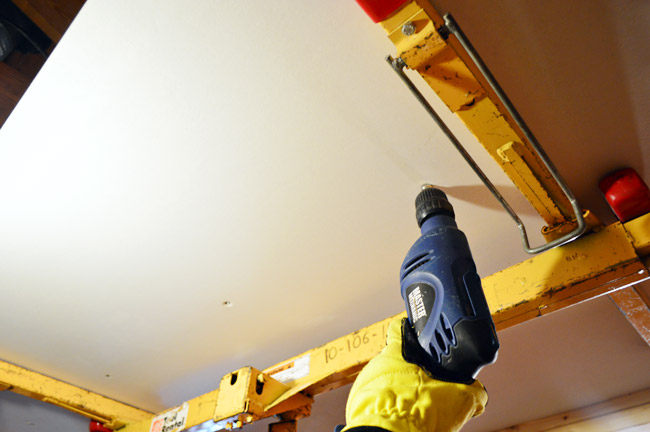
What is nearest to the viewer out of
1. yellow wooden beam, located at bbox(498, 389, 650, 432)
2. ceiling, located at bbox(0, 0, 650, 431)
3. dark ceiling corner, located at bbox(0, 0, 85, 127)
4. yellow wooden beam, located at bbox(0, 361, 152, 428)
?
dark ceiling corner, located at bbox(0, 0, 85, 127)

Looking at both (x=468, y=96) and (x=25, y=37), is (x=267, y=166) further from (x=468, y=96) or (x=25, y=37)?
(x=25, y=37)

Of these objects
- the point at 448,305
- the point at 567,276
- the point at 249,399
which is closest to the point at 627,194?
the point at 567,276

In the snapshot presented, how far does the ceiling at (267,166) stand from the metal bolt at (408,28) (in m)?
0.20

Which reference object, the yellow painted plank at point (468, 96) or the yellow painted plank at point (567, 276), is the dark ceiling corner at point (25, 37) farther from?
the yellow painted plank at point (567, 276)

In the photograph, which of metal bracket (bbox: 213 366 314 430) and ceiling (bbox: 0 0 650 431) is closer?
ceiling (bbox: 0 0 650 431)

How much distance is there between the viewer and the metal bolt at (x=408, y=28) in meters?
0.84

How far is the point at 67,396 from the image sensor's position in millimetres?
2324

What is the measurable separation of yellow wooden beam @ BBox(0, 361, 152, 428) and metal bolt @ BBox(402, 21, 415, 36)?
8.16 feet

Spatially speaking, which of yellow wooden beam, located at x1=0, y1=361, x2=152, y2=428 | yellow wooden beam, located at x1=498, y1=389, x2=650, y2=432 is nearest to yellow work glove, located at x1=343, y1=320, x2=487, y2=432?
yellow wooden beam, located at x1=498, y1=389, x2=650, y2=432

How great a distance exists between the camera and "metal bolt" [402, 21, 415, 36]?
2.77 feet

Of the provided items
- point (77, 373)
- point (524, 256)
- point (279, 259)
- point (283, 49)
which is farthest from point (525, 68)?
point (77, 373)

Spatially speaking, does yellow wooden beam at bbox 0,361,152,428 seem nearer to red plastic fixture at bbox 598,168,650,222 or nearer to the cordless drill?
the cordless drill

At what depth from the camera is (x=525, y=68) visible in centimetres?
109

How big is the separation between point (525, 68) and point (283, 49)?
0.64 meters
